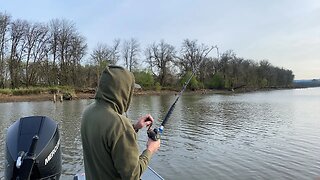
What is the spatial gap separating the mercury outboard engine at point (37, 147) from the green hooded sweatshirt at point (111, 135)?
1.46m

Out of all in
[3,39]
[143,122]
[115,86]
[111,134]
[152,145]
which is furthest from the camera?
[3,39]

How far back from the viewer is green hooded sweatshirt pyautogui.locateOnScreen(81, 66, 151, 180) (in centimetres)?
224

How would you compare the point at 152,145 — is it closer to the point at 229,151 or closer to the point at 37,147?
the point at 37,147

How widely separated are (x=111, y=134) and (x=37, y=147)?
2.02 m

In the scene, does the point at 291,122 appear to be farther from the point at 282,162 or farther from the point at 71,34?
the point at 71,34

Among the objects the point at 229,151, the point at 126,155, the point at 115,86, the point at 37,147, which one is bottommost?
the point at 229,151

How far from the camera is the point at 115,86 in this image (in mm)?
2361

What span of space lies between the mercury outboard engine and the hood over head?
5.08ft

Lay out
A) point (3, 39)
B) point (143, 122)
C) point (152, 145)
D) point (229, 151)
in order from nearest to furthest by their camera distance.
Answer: point (152, 145) < point (143, 122) < point (229, 151) < point (3, 39)

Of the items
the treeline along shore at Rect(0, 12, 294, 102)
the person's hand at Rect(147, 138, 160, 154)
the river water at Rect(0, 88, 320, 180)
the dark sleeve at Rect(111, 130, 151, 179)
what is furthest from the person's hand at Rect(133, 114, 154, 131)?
the treeline along shore at Rect(0, 12, 294, 102)

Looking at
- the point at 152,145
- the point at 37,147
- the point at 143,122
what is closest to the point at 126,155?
the point at 152,145

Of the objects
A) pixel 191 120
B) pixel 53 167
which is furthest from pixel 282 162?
pixel 191 120

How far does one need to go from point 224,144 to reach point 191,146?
3.85 ft

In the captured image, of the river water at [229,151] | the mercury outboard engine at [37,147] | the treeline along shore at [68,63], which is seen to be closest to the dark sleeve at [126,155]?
the mercury outboard engine at [37,147]
